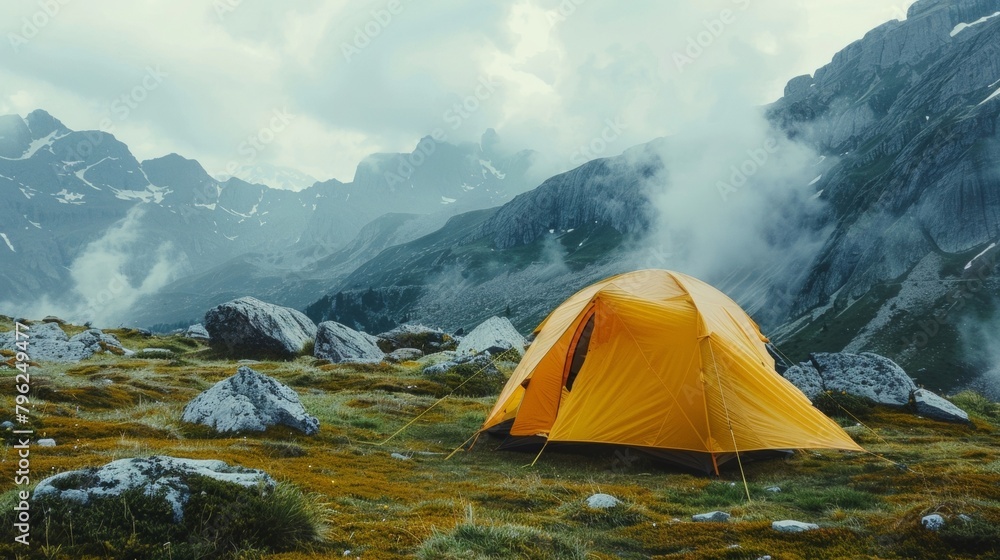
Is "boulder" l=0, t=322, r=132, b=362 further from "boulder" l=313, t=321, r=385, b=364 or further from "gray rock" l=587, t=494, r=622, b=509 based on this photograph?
"gray rock" l=587, t=494, r=622, b=509

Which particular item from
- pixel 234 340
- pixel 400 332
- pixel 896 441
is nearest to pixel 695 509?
pixel 896 441

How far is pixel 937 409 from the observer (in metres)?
20.6

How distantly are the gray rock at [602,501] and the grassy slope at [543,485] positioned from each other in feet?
0.66

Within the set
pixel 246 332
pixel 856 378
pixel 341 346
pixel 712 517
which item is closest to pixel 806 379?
pixel 856 378

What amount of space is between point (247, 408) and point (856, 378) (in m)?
24.5

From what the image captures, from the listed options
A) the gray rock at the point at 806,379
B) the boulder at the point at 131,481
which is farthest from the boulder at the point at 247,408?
the gray rock at the point at 806,379

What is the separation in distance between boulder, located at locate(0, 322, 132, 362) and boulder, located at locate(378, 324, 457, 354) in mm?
21939

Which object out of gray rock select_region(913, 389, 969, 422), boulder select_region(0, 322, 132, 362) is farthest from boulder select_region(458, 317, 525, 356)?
boulder select_region(0, 322, 132, 362)

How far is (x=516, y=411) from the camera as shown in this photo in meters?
17.1

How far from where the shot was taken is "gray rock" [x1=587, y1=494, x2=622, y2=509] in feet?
29.0

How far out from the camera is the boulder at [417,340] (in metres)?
52.1

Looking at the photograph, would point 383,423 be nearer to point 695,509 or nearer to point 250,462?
point 250,462

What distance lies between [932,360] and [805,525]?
183 metres

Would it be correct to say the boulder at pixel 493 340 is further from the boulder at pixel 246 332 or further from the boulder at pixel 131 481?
the boulder at pixel 131 481
